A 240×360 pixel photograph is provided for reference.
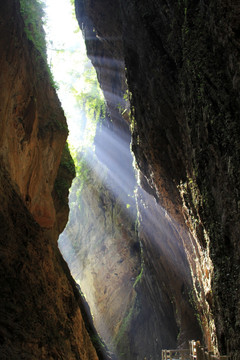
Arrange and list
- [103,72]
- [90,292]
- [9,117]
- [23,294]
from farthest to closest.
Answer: [90,292] → [103,72] → [9,117] → [23,294]

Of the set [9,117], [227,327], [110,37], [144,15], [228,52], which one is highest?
[110,37]

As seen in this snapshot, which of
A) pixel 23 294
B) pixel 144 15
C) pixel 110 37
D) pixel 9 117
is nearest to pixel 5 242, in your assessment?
pixel 23 294

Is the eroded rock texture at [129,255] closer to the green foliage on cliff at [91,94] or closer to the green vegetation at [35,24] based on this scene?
the green foliage on cliff at [91,94]

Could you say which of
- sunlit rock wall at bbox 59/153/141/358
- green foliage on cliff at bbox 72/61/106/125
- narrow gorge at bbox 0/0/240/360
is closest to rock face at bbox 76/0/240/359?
narrow gorge at bbox 0/0/240/360

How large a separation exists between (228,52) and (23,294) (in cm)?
542

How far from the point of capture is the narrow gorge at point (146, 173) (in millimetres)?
5281

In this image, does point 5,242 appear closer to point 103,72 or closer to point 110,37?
point 110,37

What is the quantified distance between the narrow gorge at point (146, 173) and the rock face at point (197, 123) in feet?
0.13

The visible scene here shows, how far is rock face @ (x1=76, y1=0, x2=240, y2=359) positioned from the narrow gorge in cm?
4

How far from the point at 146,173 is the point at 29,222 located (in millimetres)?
8415

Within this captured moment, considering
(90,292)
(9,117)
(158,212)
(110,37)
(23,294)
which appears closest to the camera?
(23,294)

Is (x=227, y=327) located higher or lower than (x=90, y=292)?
higher

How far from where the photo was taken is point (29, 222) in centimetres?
586

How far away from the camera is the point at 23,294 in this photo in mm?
4402
